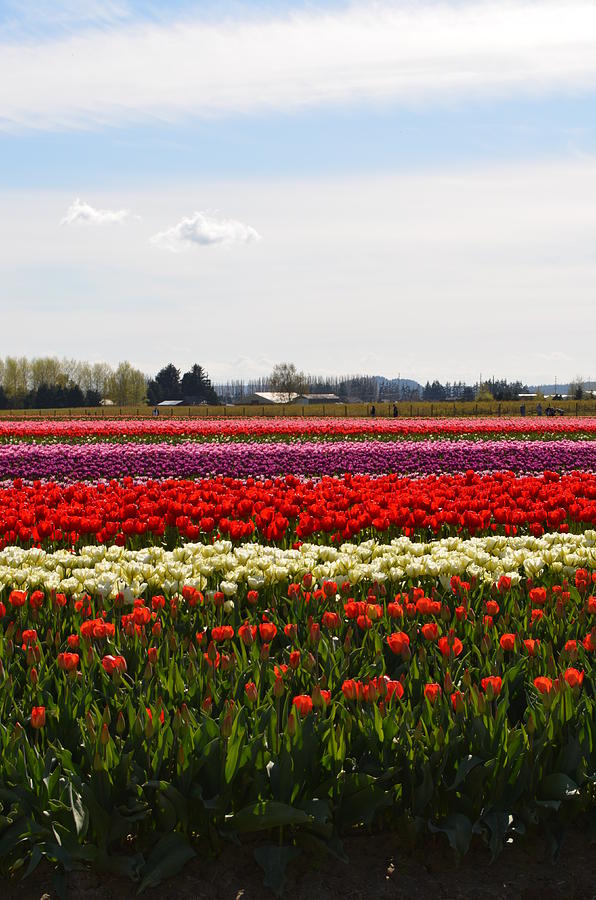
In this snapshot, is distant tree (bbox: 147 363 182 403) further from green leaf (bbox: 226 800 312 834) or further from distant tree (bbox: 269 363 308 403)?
green leaf (bbox: 226 800 312 834)

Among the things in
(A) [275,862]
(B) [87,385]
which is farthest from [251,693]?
(B) [87,385]

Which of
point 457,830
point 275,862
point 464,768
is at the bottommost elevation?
point 275,862

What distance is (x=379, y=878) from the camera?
3457 millimetres

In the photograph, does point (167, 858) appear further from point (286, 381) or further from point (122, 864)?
point (286, 381)

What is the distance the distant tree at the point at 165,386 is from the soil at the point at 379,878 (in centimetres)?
13208

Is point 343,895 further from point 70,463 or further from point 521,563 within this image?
point 70,463

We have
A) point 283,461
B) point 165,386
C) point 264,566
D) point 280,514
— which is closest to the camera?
point 264,566

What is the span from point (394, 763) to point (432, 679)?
812 millimetres

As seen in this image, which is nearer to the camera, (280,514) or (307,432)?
(280,514)

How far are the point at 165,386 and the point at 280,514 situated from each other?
131 m

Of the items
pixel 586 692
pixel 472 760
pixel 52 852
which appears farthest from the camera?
pixel 586 692

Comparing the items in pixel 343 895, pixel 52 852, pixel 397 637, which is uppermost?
pixel 397 637

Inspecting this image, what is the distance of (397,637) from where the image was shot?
4.43 meters

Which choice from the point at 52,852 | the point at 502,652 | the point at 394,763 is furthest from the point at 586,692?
the point at 52,852
